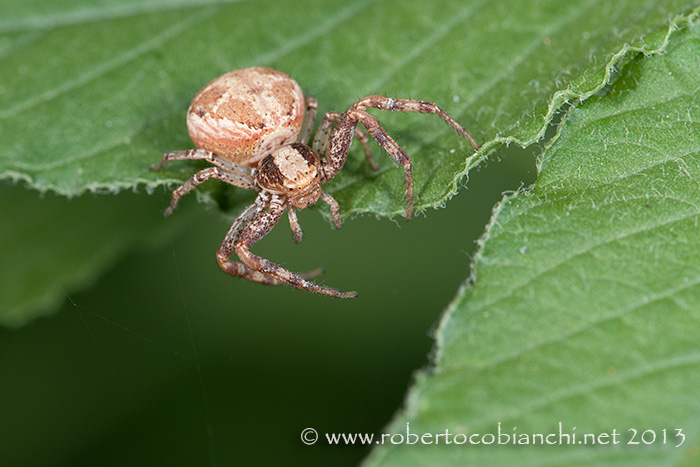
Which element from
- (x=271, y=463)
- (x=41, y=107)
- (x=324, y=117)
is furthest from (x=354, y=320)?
(x=41, y=107)

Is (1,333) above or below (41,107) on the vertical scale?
below

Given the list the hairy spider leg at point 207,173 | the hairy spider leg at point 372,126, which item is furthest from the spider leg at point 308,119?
the hairy spider leg at point 207,173

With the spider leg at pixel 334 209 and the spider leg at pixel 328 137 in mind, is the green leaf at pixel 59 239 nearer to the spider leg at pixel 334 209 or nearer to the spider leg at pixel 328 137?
the spider leg at pixel 328 137

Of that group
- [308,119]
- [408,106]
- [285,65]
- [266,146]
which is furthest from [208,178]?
[408,106]

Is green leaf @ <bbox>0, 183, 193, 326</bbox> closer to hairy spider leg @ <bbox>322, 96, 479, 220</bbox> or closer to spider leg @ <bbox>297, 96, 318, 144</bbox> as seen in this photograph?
spider leg @ <bbox>297, 96, 318, 144</bbox>

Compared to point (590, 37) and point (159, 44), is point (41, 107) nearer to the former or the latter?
point (159, 44)
